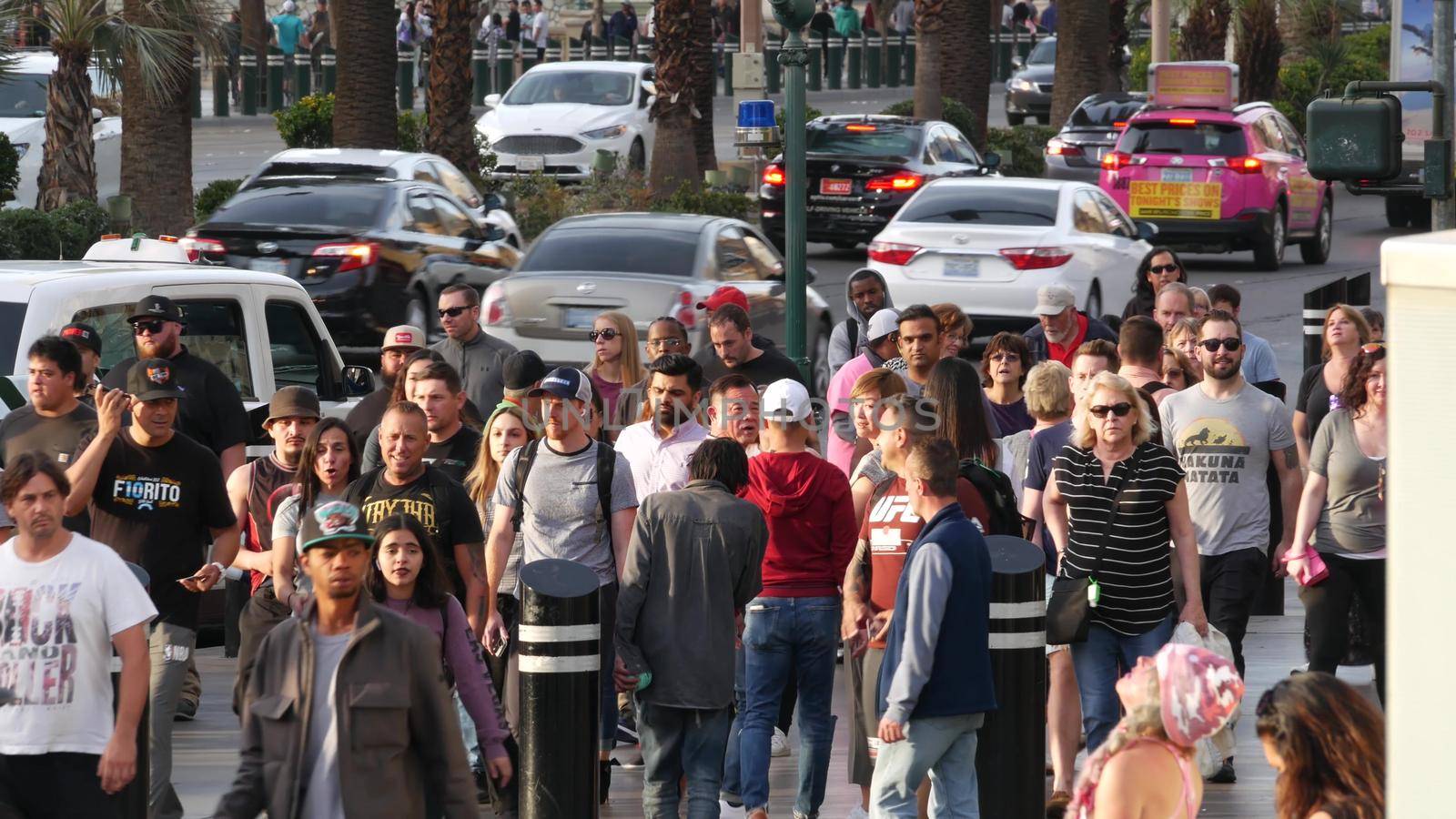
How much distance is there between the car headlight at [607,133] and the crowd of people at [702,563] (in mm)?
20191

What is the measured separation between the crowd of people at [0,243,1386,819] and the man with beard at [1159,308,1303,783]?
1 centimetres

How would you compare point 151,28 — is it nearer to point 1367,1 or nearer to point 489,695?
point 489,695

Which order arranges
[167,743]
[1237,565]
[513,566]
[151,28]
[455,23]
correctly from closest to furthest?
1. [167,743]
2. [513,566]
3. [1237,565]
4. [151,28]
5. [455,23]

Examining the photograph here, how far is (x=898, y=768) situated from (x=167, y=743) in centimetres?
251

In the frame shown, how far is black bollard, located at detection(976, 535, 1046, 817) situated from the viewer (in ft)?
24.3

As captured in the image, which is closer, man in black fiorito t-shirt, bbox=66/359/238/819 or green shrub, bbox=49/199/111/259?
man in black fiorito t-shirt, bbox=66/359/238/819

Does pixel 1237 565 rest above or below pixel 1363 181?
below

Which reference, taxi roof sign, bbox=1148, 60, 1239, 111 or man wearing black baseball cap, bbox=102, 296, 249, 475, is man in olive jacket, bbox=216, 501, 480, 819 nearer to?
man wearing black baseball cap, bbox=102, 296, 249, 475

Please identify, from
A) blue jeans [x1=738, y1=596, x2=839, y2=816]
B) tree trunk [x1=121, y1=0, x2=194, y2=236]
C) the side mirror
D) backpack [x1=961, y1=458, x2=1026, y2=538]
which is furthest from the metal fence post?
tree trunk [x1=121, y1=0, x2=194, y2=236]

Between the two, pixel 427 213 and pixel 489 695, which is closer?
pixel 489 695

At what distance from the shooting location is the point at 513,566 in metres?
8.52

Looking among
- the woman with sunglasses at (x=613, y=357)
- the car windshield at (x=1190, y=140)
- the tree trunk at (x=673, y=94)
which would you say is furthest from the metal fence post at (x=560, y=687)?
the tree trunk at (x=673, y=94)

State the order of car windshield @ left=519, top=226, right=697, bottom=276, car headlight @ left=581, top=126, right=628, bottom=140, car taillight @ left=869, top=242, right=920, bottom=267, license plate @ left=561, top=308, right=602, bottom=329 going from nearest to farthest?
license plate @ left=561, top=308, right=602, bottom=329
car windshield @ left=519, top=226, right=697, bottom=276
car taillight @ left=869, top=242, right=920, bottom=267
car headlight @ left=581, top=126, right=628, bottom=140

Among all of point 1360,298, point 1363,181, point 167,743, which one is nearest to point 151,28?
point 1360,298
